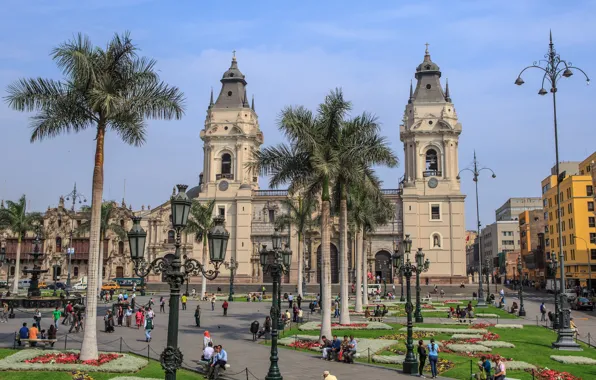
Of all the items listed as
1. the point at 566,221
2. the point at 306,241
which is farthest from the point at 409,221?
the point at 566,221

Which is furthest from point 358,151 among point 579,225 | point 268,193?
point 579,225

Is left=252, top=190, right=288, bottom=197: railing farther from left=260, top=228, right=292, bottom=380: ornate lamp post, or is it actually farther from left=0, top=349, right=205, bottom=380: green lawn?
left=260, top=228, right=292, bottom=380: ornate lamp post

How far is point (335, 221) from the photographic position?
71.5 m

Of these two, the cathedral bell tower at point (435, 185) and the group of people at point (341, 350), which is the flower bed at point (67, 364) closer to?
the group of people at point (341, 350)

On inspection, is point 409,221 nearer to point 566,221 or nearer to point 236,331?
point 566,221

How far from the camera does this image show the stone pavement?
19000 millimetres

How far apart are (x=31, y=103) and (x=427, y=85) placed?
58519mm

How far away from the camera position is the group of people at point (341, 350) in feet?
68.0

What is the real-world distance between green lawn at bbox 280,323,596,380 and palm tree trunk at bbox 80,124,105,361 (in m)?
9.65

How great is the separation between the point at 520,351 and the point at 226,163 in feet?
183

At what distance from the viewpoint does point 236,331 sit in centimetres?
2984

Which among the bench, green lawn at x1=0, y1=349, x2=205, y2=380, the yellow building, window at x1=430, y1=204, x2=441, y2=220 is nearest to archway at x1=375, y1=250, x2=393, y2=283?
window at x1=430, y1=204, x2=441, y2=220

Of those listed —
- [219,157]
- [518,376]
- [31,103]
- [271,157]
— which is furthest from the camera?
[219,157]

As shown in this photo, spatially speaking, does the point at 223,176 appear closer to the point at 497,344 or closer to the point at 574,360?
the point at 497,344
